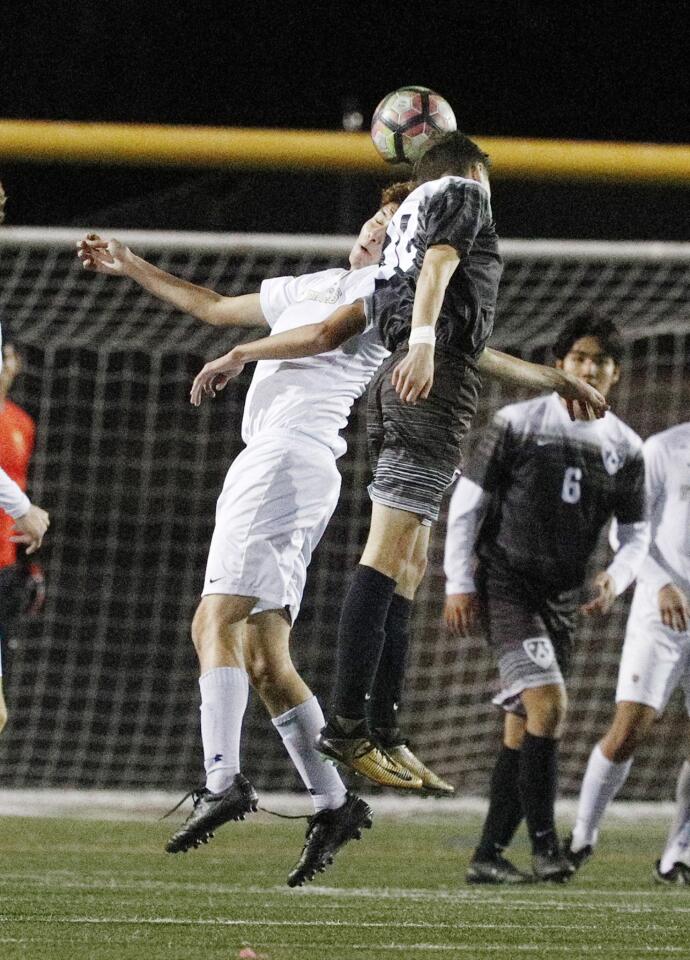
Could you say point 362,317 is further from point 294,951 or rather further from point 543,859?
point 543,859

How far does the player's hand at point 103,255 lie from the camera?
17.8ft

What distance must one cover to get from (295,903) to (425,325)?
2314 millimetres

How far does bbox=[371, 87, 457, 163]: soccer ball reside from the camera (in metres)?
5.46

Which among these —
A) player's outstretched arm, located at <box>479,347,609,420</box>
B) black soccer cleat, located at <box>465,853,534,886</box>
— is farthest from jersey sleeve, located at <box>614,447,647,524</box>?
player's outstretched arm, located at <box>479,347,609,420</box>

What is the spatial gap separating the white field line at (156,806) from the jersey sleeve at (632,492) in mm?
2956

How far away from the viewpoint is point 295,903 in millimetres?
5859

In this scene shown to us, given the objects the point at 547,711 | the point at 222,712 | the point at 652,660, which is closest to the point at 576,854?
the point at 547,711

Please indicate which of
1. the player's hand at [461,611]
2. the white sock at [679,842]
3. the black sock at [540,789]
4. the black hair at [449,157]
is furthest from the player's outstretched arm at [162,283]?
the white sock at [679,842]

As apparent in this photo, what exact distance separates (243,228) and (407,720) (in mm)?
4211

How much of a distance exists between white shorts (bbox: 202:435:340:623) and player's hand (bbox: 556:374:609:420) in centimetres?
82

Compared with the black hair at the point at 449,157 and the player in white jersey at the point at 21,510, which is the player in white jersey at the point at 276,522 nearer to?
the black hair at the point at 449,157

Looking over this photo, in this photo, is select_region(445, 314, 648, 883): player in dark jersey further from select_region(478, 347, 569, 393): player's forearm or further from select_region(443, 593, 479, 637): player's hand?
select_region(478, 347, 569, 393): player's forearm

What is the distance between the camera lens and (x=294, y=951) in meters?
4.65

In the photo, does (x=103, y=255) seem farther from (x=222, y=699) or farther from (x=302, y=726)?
(x=302, y=726)
